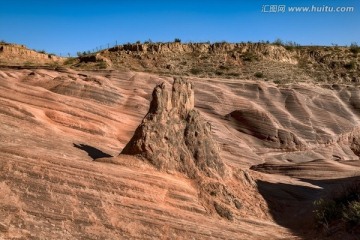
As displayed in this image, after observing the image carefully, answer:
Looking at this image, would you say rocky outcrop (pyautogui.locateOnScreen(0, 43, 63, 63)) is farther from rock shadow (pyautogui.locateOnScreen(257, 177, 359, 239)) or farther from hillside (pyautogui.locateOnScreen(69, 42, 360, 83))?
rock shadow (pyautogui.locateOnScreen(257, 177, 359, 239))

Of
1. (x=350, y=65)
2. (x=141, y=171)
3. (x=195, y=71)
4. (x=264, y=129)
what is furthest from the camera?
(x=350, y=65)

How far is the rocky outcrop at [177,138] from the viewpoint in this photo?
1307 cm

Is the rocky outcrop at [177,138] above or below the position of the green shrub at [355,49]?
below

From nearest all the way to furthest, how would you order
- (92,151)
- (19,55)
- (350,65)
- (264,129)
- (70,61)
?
(92,151) → (264,129) → (19,55) → (70,61) → (350,65)

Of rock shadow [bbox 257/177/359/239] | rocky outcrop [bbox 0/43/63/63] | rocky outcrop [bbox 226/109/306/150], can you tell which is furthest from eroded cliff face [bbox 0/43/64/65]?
rock shadow [bbox 257/177/359/239]

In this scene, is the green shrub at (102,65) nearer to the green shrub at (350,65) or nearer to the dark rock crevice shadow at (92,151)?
the green shrub at (350,65)

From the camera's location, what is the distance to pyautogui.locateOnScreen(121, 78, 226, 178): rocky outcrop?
13070 millimetres

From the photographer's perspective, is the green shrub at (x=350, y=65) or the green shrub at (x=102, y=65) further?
the green shrub at (x=350, y=65)

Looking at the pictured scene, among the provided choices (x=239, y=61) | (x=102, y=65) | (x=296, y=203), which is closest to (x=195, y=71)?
(x=239, y=61)

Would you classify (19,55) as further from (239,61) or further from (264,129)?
(264,129)

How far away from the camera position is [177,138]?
1378 centimetres

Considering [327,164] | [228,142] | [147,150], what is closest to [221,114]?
[228,142]

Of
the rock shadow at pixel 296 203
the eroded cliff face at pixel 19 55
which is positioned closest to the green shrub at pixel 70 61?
the eroded cliff face at pixel 19 55

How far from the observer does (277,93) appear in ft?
121
